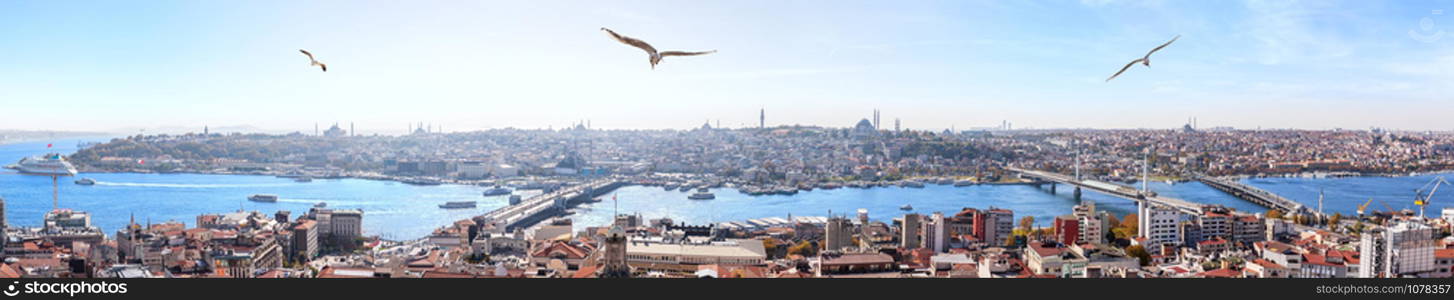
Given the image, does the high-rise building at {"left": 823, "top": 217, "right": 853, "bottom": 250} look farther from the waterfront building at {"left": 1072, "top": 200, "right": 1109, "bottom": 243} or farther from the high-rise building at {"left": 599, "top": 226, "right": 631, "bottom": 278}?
the high-rise building at {"left": 599, "top": 226, "right": 631, "bottom": 278}

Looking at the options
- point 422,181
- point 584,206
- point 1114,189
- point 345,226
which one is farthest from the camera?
point 422,181

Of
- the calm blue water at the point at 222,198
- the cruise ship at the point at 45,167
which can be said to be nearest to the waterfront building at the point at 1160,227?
the calm blue water at the point at 222,198

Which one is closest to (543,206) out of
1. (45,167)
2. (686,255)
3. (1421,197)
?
(686,255)

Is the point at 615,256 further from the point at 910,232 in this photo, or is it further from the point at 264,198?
the point at 264,198

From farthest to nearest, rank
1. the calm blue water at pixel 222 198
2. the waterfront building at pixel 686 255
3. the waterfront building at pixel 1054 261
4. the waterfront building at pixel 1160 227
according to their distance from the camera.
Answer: the calm blue water at pixel 222 198, the waterfront building at pixel 1160 227, the waterfront building at pixel 686 255, the waterfront building at pixel 1054 261

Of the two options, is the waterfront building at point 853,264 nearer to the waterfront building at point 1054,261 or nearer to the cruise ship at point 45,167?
the waterfront building at point 1054,261

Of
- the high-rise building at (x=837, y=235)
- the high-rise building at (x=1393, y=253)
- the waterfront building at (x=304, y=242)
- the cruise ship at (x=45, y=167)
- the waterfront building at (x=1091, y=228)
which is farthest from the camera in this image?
the cruise ship at (x=45, y=167)
